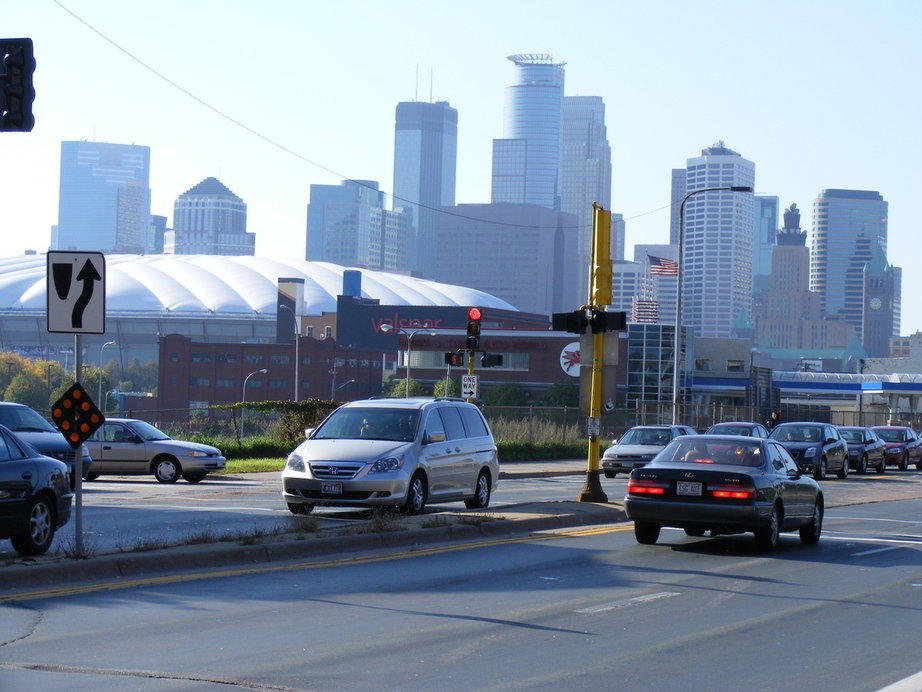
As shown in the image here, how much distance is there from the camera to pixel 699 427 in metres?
56.6

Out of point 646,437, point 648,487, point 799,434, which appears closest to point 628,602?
point 648,487

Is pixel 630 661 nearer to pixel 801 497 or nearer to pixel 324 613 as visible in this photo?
pixel 324 613

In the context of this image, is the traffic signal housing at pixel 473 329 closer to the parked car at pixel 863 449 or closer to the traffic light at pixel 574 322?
the traffic light at pixel 574 322

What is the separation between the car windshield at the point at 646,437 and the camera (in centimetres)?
3578

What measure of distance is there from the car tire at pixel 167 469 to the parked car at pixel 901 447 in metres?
26.2

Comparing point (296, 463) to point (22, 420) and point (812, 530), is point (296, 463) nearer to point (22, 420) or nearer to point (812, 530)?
point (22, 420)

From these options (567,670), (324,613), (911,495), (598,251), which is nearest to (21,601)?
(324,613)

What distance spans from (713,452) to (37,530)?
28.4 ft

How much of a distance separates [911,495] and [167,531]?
19.9 metres

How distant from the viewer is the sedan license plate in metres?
16.5

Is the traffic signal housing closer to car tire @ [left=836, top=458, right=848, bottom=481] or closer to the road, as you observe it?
car tire @ [left=836, top=458, right=848, bottom=481]

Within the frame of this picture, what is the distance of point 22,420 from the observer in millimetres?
21734

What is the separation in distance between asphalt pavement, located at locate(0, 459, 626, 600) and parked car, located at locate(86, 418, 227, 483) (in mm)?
10231

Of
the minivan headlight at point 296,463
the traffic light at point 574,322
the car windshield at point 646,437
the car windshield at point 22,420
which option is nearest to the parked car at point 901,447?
the car windshield at point 646,437
